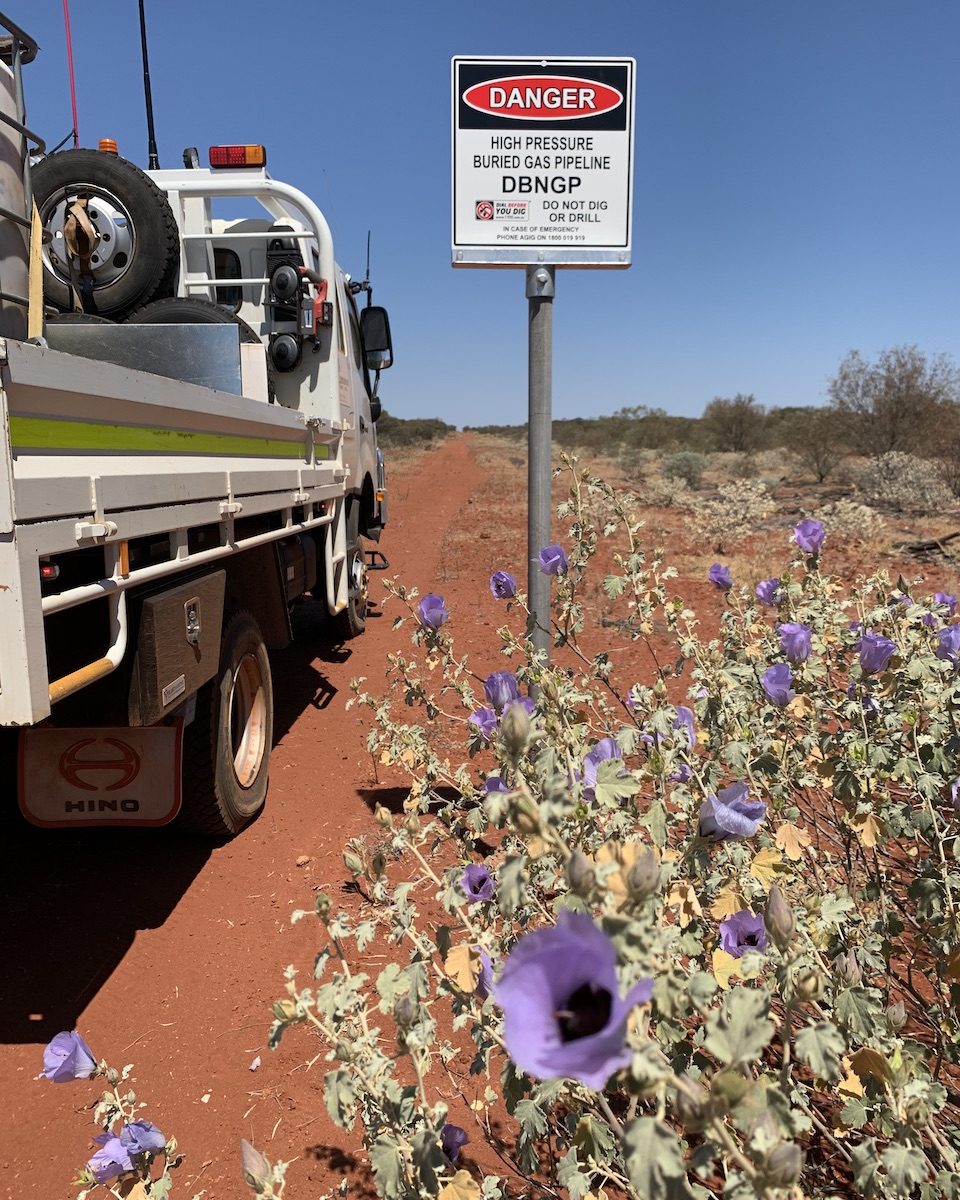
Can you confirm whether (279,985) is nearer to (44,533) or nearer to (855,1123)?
(44,533)

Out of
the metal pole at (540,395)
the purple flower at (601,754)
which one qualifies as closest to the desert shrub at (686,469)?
the metal pole at (540,395)

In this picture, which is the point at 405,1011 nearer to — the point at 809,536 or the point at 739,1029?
the point at 739,1029

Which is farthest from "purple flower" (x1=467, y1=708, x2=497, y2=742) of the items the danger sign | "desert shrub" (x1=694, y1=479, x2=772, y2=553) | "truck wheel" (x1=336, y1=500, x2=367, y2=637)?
"desert shrub" (x1=694, y1=479, x2=772, y2=553)

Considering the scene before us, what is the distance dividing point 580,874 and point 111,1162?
39.9 inches

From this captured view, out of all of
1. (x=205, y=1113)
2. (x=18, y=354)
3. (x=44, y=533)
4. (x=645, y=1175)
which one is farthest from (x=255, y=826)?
(x=645, y=1175)

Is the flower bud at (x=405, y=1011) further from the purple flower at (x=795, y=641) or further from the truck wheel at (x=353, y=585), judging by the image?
the truck wheel at (x=353, y=585)

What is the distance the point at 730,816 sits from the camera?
3.95ft

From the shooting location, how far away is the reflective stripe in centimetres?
196

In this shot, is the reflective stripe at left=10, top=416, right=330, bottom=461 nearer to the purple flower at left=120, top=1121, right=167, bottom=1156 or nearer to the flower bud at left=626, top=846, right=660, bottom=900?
the purple flower at left=120, top=1121, right=167, bottom=1156

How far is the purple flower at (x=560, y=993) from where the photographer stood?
2.05 feet

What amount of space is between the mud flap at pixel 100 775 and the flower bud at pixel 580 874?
2458 millimetres

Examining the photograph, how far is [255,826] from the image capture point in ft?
13.2

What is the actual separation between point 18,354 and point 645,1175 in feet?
6.41

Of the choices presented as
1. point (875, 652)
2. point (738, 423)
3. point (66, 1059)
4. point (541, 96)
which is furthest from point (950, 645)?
point (738, 423)
